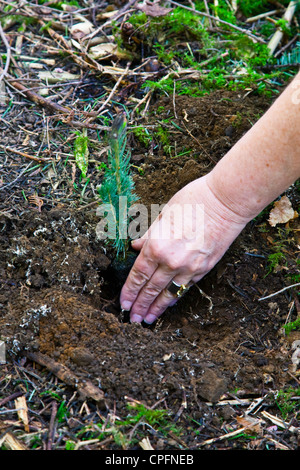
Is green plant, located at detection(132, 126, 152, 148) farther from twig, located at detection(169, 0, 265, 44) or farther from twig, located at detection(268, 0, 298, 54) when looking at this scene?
twig, located at detection(268, 0, 298, 54)

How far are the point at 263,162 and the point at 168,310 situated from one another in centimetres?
113

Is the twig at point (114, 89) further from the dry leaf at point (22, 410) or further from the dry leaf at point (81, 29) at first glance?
the dry leaf at point (22, 410)

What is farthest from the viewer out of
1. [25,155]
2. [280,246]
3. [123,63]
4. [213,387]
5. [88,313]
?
[123,63]

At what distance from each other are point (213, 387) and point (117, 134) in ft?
4.07

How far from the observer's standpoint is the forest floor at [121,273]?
196cm

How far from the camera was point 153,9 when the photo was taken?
11.8 feet

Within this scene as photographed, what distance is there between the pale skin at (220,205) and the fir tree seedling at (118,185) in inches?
5.1

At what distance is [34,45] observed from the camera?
372 centimetres

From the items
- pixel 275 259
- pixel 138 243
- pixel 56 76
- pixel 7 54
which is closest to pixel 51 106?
pixel 56 76

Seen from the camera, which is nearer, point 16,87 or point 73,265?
point 73,265

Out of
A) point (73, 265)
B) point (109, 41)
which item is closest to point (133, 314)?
point (73, 265)

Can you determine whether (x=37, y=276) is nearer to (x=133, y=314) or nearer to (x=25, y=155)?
(x=133, y=314)

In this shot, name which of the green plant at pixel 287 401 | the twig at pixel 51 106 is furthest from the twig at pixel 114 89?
the green plant at pixel 287 401

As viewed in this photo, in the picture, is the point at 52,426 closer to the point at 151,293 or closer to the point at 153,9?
the point at 151,293
